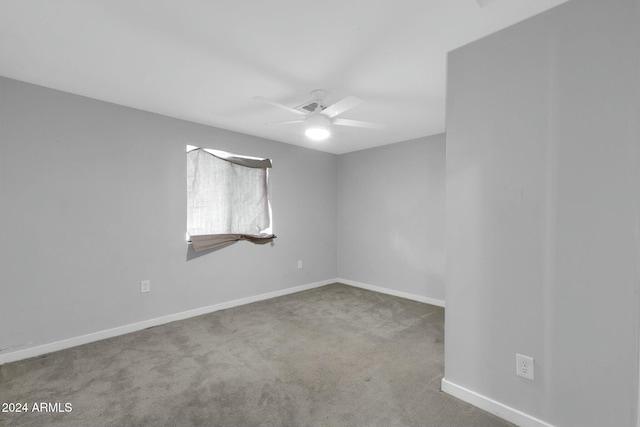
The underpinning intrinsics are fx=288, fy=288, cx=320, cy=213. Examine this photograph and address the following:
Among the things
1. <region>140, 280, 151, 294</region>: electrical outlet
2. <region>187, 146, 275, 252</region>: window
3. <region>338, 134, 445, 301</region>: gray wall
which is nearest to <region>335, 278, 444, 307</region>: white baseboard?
<region>338, 134, 445, 301</region>: gray wall

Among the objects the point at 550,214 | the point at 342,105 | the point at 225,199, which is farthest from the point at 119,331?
the point at 550,214

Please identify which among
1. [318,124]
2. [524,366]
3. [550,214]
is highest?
[318,124]

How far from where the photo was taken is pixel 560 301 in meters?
1.45

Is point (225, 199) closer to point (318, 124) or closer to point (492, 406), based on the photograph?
point (318, 124)

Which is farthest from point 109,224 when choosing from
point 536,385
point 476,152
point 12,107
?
point 536,385

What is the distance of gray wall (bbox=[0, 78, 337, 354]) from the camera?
2342 mm

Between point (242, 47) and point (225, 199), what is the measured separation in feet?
7.06

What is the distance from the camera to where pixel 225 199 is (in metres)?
3.69

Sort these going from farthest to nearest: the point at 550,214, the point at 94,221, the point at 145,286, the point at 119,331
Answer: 1. the point at 145,286
2. the point at 119,331
3. the point at 94,221
4. the point at 550,214

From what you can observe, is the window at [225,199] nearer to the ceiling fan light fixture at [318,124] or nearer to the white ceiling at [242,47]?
the white ceiling at [242,47]

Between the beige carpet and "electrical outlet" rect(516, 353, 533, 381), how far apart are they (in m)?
0.30

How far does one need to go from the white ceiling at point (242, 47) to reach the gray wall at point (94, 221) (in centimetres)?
32

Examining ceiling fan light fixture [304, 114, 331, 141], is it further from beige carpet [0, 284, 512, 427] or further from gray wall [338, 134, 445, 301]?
gray wall [338, 134, 445, 301]

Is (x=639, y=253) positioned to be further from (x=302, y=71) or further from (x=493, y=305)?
(x=302, y=71)
